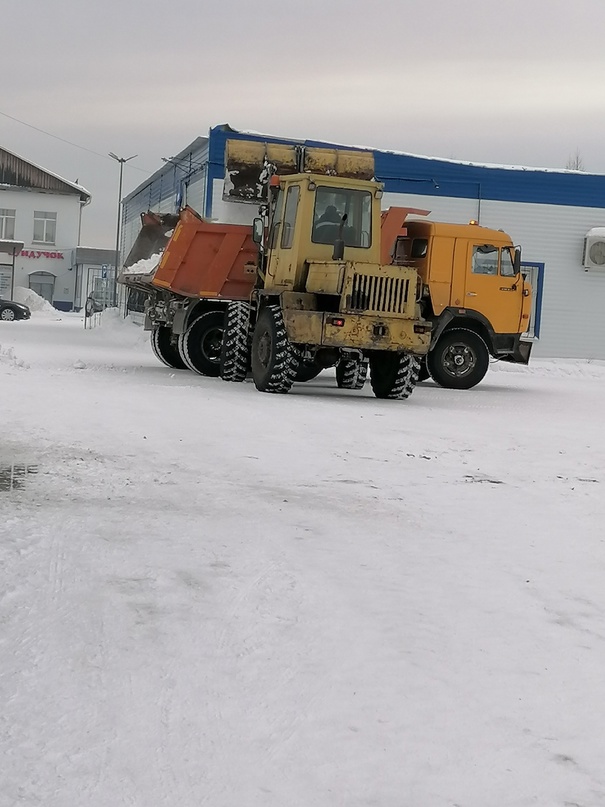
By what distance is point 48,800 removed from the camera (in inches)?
120

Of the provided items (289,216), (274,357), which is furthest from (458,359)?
(274,357)

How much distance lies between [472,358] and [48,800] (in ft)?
54.9

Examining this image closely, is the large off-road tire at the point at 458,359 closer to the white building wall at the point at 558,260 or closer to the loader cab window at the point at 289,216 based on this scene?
the loader cab window at the point at 289,216

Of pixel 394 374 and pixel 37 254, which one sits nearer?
pixel 394 374

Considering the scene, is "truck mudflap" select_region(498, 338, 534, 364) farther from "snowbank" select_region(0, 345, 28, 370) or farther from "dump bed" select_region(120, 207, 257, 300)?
"snowbank" select_region(0, 345, 28, 370)

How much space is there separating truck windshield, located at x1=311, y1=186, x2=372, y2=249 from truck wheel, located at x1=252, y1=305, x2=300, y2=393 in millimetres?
1347

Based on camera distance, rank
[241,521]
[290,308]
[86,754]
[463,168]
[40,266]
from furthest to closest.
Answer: [40,266], [463,168], [290,308], [241,521], [86,754]

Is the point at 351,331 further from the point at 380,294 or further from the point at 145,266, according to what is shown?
the point at 145,266

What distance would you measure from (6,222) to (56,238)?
9.51 ft

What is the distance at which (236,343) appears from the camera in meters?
17.4

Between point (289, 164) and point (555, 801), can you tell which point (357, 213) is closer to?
point (289, 164)

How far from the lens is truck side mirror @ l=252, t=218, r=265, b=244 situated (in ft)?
57.2

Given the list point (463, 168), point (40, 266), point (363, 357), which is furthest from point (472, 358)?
point (40, 266)

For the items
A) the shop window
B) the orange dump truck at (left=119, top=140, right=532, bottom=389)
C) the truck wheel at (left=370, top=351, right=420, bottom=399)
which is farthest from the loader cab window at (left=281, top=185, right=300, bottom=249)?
the shop window
